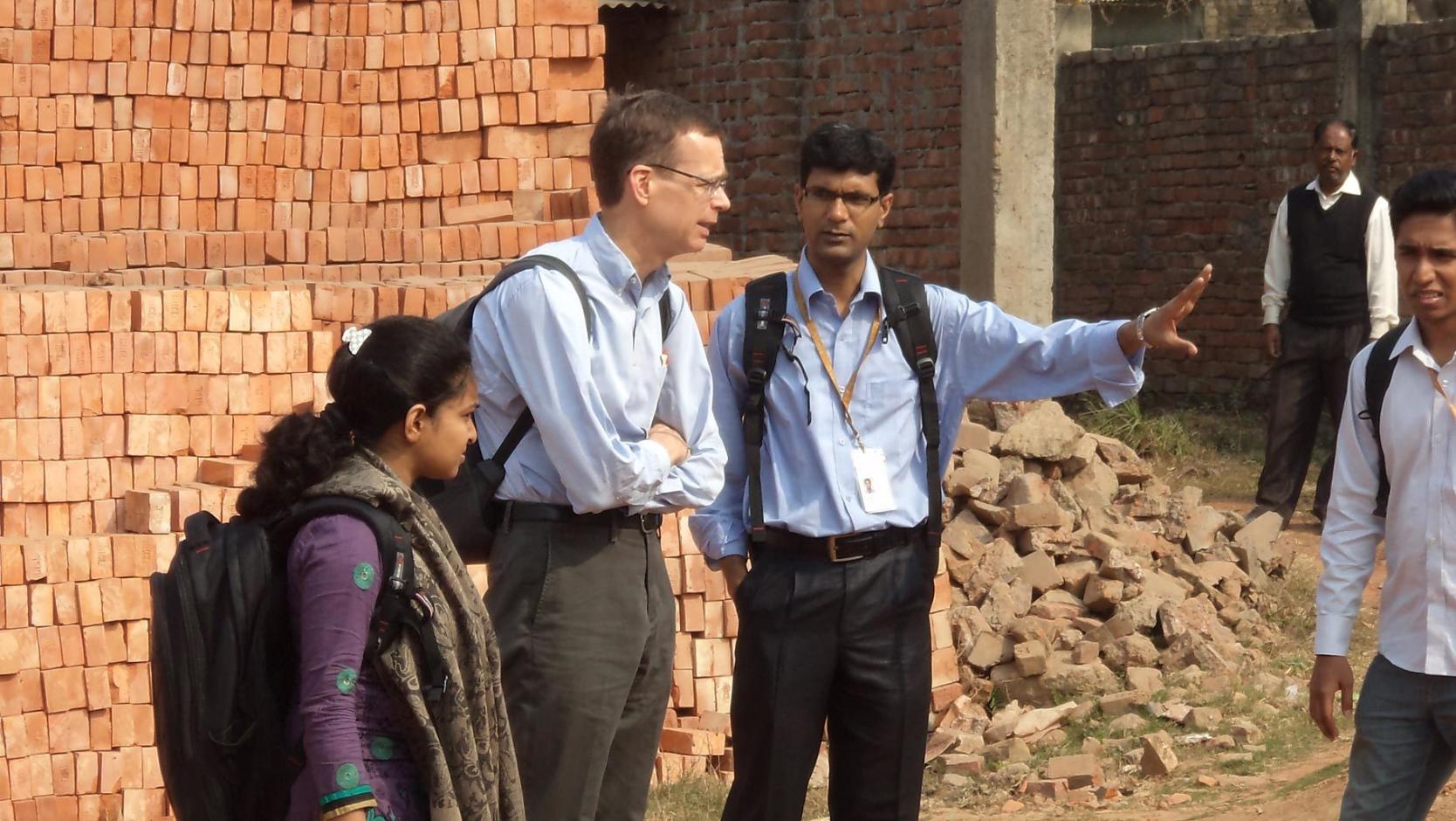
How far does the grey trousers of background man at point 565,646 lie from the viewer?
324 centimetres

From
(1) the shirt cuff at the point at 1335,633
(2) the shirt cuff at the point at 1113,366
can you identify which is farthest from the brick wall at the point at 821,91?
(1) the shirt cuff at the point at 1335,633

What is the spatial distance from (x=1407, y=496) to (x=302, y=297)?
3.74 metres

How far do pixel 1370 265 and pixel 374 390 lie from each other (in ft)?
23.0

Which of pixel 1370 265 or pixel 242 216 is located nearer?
pixel 242 216

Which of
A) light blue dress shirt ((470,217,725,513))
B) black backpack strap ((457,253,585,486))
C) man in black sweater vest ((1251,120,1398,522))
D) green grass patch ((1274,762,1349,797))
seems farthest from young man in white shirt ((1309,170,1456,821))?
man in black sweater vest ((1251,120,1398,522))

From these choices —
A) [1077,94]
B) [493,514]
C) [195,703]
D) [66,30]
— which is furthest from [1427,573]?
[1077,94]

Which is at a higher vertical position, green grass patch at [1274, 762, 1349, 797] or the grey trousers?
the grey trousers

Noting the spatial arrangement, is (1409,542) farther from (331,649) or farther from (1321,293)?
(1321,293)

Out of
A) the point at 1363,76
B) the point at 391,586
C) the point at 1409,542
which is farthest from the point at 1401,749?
the point at 1363,76

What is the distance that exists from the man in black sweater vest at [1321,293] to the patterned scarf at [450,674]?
6761 mm

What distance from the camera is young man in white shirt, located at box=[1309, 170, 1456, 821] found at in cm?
344

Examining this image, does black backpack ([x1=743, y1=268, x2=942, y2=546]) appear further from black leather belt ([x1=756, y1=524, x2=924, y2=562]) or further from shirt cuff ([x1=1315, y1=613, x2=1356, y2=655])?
shirt cuff ([x1=1315, y1=613, x2=1356, y2=655])

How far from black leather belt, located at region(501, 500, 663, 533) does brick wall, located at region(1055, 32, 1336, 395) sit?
32.4ft

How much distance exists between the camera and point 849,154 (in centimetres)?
380
